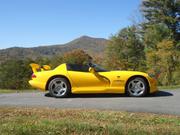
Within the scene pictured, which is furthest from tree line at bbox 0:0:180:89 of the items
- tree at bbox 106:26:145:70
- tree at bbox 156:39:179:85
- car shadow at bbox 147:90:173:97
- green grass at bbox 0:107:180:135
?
green grass at bbox 0:107:180:135

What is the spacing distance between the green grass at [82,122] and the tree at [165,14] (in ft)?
184

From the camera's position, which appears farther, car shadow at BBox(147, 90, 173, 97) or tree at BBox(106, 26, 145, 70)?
tree at BBox(106, 26, 145, 70)

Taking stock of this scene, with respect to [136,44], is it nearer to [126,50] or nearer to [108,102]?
[126,50]

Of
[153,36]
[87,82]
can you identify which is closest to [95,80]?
[87,82]

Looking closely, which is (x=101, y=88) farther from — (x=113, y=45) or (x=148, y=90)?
(x=113, y=45)

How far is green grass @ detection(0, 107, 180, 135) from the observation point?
6484 mm

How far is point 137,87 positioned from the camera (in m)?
12.1

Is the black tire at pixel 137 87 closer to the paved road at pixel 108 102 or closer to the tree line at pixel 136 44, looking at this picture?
the paved road at pixel 108 102

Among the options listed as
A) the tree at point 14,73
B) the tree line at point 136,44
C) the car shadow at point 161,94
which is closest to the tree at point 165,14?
the tree line at point 136,44

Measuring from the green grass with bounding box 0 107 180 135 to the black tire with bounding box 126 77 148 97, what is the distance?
2965mm

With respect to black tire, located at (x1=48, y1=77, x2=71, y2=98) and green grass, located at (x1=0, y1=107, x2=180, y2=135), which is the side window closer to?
black tire, located at (x1=48, y1=77, x2=71, y2=98)

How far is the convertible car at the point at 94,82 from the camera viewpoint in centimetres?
1212

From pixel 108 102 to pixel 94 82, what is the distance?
131 centimetres

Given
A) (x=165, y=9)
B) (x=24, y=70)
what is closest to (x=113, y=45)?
(x=165, y=9)
